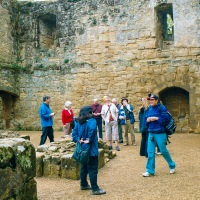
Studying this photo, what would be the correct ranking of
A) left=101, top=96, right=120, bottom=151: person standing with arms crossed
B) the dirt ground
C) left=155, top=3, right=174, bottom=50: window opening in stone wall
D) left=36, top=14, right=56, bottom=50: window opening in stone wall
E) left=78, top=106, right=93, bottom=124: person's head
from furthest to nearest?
left=36, top=14, right=56, bottom=50: window opening in stone wall
left=155, top=3, right=174, bottom=50: window opening in stone wall
left=101, top=96, right=120, bottom=151: person standing with arms crossed
left=78, top=106, right=93, bottom=124: person's head
the dirt ground

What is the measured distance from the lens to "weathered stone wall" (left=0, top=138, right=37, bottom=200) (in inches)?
144

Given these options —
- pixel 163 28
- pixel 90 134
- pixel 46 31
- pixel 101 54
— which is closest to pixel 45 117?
pixel 90 134

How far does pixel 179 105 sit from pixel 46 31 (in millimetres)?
7570

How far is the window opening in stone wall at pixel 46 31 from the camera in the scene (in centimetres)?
1545

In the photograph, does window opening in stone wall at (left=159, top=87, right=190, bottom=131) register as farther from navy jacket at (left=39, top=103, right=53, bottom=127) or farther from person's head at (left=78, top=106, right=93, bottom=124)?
person's head at (left=78, top=106, right=93, bottom=124)

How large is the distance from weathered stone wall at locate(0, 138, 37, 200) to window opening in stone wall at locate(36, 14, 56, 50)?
11.6 meters

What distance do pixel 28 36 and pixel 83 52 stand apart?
3158 millimetres

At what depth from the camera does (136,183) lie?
550cm

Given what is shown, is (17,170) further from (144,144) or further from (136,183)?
(144,144)

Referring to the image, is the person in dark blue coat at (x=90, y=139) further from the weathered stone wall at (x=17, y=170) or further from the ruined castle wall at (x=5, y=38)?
the ruined castle wall at (x=5, y=38)

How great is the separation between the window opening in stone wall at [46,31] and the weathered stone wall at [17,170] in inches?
458

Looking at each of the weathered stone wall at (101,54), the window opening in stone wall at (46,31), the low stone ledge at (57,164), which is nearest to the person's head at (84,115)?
the low stone ledge at (57,164)

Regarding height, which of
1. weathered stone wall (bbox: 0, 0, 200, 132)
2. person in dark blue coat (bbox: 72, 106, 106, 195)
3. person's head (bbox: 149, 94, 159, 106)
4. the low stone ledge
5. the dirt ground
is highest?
weathered stone wall (bbox: 0, 0, 200, 132)

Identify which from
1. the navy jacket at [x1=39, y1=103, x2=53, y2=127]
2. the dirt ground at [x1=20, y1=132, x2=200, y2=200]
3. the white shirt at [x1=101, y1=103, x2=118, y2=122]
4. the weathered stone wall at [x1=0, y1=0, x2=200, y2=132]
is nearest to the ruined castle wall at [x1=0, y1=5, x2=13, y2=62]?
the weathered stone wall at [x1=0, y1=0, x2=200, y2=132]
